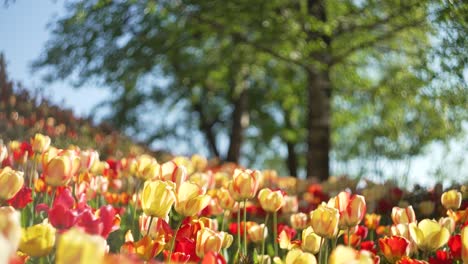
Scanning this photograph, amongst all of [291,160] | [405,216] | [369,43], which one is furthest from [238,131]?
[405,216]

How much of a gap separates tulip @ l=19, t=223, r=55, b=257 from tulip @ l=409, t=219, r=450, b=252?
119 centimetres

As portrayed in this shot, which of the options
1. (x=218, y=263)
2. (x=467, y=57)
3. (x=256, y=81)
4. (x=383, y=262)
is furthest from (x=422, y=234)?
(x=256, y=81)

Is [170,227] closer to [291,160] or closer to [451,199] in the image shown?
[451,199]

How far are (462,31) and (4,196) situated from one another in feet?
12.8

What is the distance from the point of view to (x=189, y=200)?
Result: 1.56 metres

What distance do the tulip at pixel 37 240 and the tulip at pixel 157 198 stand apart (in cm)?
38

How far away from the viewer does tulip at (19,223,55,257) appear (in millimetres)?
1056

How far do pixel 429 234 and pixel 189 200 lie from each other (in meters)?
0.82

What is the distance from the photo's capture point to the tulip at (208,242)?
4.60 ft

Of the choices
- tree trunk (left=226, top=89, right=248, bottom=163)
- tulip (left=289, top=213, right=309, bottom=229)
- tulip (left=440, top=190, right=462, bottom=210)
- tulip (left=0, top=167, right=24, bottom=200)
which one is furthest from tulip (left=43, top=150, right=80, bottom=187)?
tree trunk (left=226, top=89, right=248, bottom=163)

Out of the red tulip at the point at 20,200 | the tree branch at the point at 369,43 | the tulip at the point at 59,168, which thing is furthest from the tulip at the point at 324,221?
the tree branch at the point at 369,43

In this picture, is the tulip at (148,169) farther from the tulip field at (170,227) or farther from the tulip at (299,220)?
the tulip at (299,220)

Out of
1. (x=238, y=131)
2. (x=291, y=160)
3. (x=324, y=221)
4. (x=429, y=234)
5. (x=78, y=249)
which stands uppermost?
(x=78, y=249)

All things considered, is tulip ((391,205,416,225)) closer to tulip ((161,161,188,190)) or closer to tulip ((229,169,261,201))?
tulip ((229,169,261,201))
